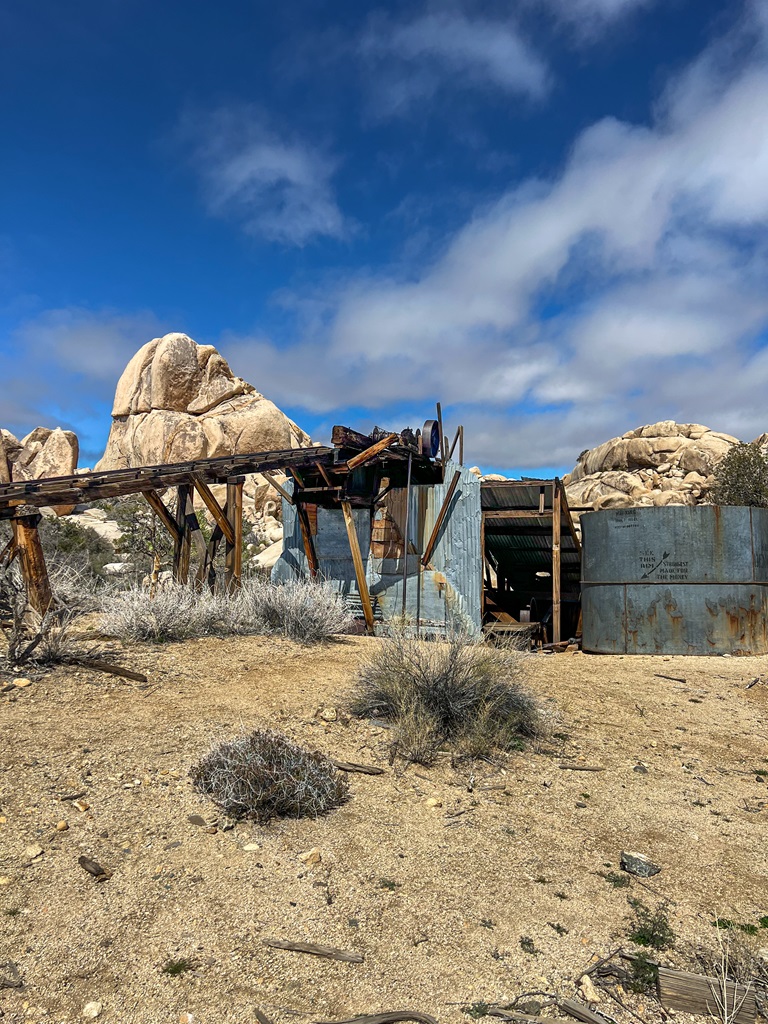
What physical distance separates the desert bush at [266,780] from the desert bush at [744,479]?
29.0 metres

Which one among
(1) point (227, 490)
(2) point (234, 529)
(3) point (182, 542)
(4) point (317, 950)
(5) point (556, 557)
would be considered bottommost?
(4) point (317, 950)

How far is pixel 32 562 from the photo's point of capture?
25.0 feet

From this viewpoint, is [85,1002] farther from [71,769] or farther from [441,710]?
[441,710]

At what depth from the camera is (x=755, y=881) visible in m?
3.64

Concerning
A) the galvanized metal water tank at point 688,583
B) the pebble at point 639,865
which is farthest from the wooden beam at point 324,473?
the pebble at point 639,865

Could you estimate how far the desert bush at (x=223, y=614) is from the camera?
877 centimetres

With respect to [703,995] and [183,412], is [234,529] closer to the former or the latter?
[703,995]

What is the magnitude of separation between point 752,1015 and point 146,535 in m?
22.9

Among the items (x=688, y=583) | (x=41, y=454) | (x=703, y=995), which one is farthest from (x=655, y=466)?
(x=41, y=454)

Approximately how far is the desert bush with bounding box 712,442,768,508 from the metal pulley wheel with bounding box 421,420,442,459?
19.6 meters

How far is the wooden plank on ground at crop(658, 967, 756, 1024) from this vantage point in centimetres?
258

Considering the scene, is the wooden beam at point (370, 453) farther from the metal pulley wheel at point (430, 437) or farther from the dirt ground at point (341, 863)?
the dirt ground at point (341, 863)

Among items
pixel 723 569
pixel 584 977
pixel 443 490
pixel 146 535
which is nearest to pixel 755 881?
pixel 584 977

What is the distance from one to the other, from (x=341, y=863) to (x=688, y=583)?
31.4 ft
